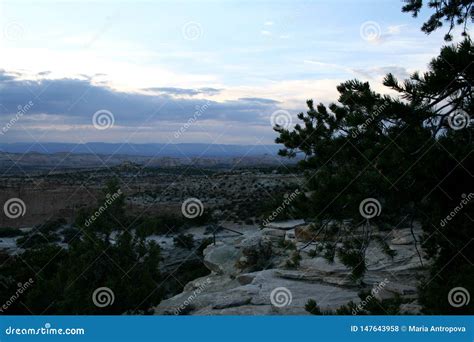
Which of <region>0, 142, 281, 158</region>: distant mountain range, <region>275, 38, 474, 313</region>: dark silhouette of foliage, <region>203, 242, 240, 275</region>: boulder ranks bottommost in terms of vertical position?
<region>203, 242, 240, 275</region>: boulder

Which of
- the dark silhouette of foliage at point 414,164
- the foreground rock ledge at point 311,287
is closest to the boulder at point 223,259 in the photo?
the foreground rock ledge at point 311,287

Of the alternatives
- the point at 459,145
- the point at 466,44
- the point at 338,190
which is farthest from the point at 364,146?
the point at 466,44

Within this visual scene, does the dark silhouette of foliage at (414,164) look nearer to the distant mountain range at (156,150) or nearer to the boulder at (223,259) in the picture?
the distant mountain range at (156,150)

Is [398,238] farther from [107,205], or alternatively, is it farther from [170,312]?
[107,205]

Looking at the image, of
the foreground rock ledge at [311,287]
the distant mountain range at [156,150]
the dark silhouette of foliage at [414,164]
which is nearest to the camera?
the dark silhouette of foliage at [414,164]

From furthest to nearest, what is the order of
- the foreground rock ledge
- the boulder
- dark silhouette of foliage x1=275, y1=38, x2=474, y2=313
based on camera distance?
1. the boulder
2. the foreground rock ledge
3. dark silhouette of foliage x1=275, y1=38, x2=474, y2=313

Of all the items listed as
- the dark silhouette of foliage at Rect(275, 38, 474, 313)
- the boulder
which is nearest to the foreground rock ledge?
the dark silhouette of foliage at Rect(275, 38, 474, 313)

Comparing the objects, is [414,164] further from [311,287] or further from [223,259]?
[223,259]

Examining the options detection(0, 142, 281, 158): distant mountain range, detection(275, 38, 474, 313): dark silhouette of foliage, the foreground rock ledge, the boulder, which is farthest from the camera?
detection(0, 142, 281, 158): distant mountain range

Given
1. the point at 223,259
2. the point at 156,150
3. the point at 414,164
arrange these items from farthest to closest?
1. the point at 156,150
2. the point at 223,259
3. the point at 414,164

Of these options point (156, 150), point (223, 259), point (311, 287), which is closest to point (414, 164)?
point (311, 287)

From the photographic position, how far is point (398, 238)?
945 centimetres

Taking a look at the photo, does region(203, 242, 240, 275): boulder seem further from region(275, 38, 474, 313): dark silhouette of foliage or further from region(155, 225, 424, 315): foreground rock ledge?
region(275, 38, 474, 313): dark silhouette of foliage

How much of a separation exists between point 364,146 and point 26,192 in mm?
25924
